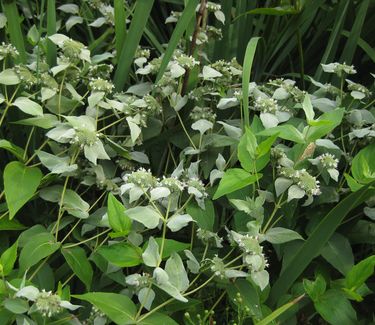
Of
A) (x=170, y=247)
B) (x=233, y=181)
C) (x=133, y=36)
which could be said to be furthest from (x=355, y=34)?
(x=170, y=247)

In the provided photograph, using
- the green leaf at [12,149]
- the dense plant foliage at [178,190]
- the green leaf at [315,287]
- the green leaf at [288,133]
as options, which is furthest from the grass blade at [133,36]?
the green leaf at [315,287]

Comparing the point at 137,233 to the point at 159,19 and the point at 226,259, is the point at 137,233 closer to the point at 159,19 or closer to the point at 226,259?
the point at 226,259

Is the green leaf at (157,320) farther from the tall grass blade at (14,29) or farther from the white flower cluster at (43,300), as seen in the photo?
the tall grass blade at (14,29)

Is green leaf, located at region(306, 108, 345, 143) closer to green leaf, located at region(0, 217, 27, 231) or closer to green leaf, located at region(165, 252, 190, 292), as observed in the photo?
green leaf, located at region(165, 252, 190, 292)

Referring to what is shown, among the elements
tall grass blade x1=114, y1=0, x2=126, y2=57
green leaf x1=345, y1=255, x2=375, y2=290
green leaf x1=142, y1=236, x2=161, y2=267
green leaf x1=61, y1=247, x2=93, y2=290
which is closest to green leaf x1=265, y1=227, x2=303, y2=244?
green leaf x1=345, y1=255, x2=375, y2=290

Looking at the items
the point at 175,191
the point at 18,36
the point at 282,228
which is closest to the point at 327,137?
the point at 282,228

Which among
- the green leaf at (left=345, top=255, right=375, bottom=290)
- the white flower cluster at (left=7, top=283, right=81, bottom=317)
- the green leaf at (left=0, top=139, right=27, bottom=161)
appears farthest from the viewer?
the green leaf at (left=0, top=139, right=27, bottom=161)
